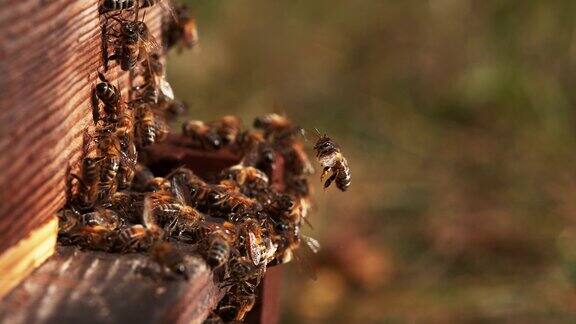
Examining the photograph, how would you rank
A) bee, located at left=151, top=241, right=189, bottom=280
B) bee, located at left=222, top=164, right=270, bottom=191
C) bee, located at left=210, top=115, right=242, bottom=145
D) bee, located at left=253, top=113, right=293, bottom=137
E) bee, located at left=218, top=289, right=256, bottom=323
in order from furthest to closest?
→ 1. bee, located at left=253, top=113, right=293, bottom=137
2. bee, located at left=210, top=115, right=242, bottom=145
3. bee, located at left=222, top=164, right=270, bottom=191
4. bee, located at left=218, top=289, right=256, bottom=323
5. bee, located at left=151, top=241, right=189, bottom=280

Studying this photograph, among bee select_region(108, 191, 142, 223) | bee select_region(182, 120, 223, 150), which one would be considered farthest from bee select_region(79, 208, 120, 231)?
bee select_region(182, 120, 223, 150)

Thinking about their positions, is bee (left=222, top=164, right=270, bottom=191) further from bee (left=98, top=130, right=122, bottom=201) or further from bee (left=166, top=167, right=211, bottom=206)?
bee (left=98, top=130, right=122, bottom=201)

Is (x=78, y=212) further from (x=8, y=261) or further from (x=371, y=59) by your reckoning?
(x=371, y=59)

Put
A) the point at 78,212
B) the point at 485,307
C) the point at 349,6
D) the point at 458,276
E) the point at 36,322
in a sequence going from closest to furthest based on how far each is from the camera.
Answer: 1. the point at 36,322
2. the point at 78,212
3. the point at 485,307
4. the point at 458,276
5. the point at 349,6

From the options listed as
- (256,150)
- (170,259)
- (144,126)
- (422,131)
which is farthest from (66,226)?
(422,131)

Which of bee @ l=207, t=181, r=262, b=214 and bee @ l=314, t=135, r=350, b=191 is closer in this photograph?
bee @ l=207, t=181, r=262, b=214

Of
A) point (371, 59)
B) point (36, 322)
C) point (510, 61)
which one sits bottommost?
point (36, 322)

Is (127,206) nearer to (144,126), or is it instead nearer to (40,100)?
(144,126)


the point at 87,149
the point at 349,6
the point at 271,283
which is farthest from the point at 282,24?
the point at 87,149
